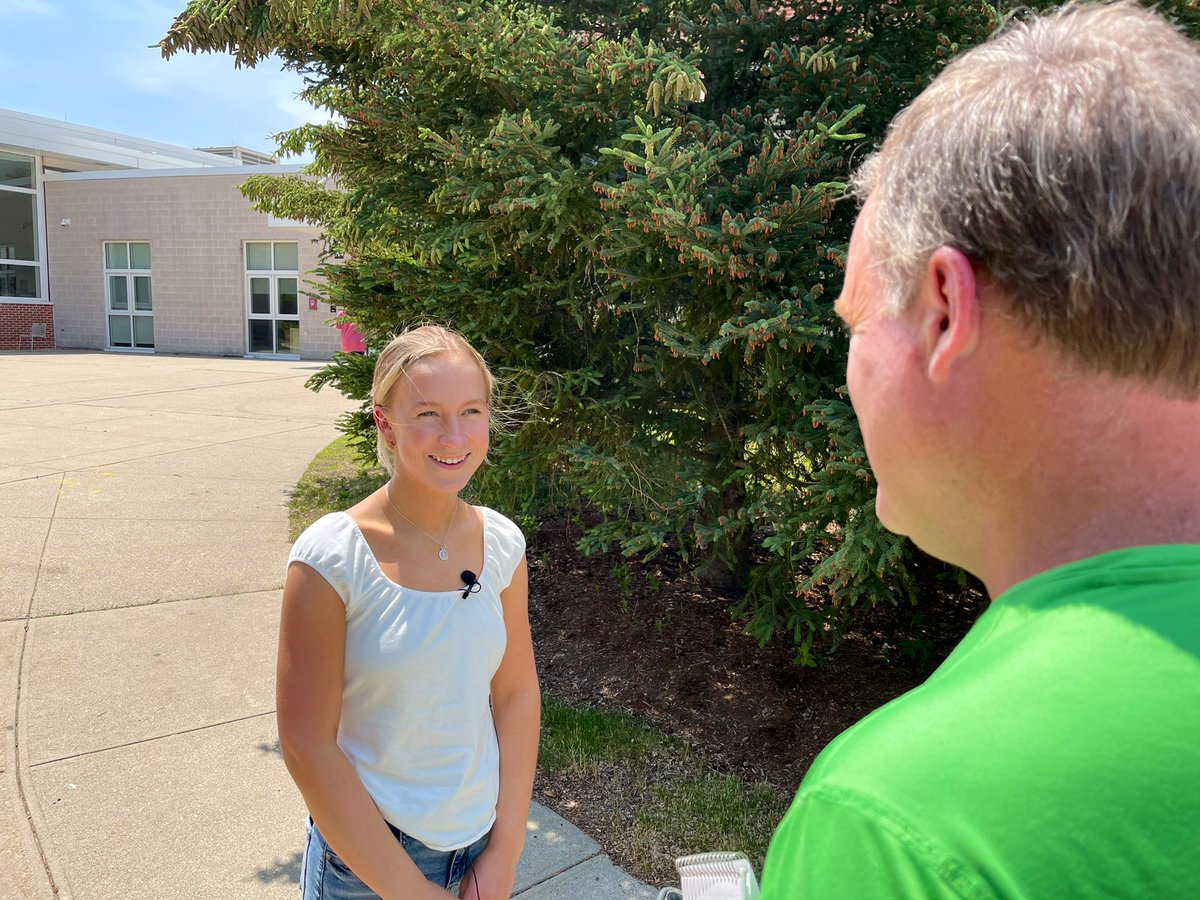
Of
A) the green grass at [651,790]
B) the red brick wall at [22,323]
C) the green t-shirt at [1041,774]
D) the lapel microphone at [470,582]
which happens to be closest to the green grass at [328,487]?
the green grass at [651,790]

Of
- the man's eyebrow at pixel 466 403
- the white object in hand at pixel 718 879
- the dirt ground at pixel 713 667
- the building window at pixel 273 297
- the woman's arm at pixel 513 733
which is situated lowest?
the dirt ground at pixel 713 667

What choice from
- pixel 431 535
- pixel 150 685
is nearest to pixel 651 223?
pixel 431 535

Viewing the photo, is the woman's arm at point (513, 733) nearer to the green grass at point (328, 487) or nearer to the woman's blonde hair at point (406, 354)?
the woman's blonde hair at point (406, 354)

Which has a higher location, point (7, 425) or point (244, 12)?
point (244, 12)

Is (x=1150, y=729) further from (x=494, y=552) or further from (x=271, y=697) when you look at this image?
(x=271, y=697)

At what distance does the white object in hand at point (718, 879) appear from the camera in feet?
2.89

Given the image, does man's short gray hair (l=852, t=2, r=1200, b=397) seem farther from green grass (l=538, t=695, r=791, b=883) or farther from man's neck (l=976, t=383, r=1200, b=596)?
green grass (l=538, t=695, r=791, b=883)

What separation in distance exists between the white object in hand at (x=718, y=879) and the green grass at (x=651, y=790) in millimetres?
2390

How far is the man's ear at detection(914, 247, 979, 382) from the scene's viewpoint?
746mm

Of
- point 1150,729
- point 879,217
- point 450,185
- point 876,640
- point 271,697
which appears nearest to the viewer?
point 1150,729

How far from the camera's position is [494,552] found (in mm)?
2051

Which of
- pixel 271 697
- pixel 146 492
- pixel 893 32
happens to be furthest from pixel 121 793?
pixel 146 492

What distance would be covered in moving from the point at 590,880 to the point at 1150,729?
9.35 feet

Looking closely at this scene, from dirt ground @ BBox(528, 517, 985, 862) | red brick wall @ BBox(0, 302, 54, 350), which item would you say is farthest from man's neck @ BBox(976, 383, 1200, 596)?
red brick wall @ BBox(0, 302, 54, 350)
